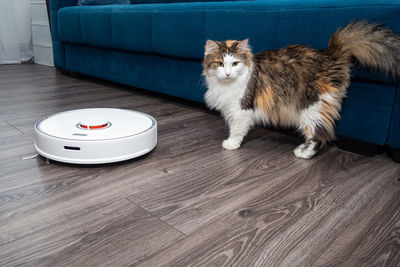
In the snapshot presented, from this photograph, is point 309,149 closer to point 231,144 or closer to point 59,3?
point 231,144

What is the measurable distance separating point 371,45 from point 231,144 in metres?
0.69

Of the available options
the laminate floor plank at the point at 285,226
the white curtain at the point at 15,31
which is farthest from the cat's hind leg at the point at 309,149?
the white curtain at the point at 15,31

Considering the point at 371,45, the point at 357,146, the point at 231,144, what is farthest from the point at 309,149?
the point at 371,45

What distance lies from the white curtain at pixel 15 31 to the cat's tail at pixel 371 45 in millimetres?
4049

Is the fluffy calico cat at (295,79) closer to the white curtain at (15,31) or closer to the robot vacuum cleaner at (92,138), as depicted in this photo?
the robot vacuum cleaner at (92,138)

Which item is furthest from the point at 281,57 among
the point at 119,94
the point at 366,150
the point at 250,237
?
the point at 119,94

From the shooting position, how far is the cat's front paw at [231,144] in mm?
1453

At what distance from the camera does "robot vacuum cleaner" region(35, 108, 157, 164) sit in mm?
1166

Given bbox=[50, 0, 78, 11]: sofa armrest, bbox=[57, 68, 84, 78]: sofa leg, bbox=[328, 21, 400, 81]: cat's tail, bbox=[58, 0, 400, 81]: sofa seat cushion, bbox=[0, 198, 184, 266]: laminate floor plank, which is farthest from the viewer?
bbox=[57, 68, 84, 78]: sofa leg

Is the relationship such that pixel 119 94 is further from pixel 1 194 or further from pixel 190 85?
pixel 1 194

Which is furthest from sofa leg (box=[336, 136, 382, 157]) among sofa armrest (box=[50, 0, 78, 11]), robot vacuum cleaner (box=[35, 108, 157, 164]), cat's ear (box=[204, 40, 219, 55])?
sofa armrest (box=[50, 0, 78, 11])

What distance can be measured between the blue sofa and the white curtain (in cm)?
115

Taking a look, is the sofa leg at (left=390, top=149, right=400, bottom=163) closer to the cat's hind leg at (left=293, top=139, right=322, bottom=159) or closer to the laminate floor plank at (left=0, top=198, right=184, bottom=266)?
the cat's hind leg at (left=293, top=139, right=322, bottom=159)

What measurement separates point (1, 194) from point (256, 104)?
41.5 inches
